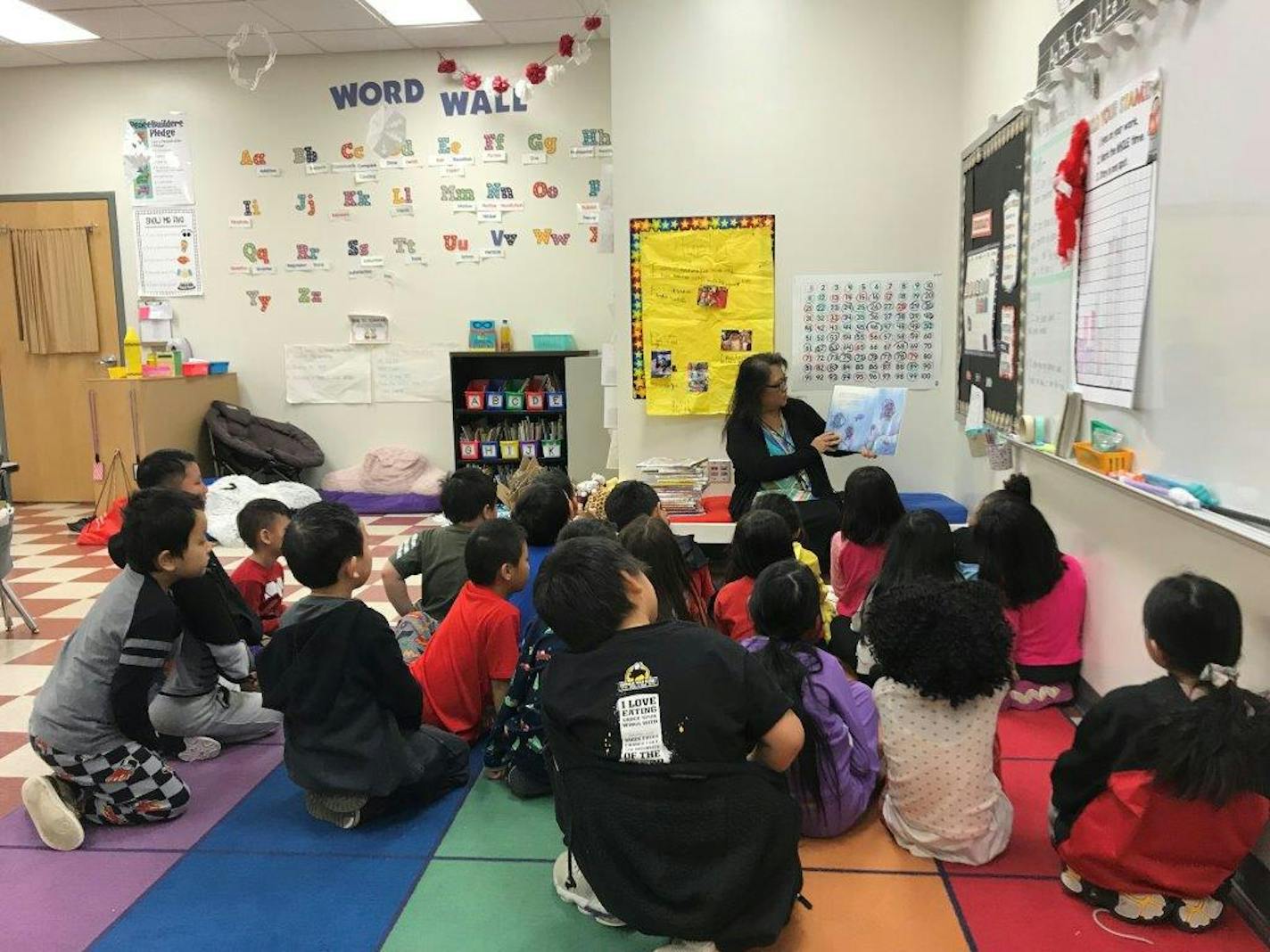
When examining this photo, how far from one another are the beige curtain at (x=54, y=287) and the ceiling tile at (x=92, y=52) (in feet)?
3.74

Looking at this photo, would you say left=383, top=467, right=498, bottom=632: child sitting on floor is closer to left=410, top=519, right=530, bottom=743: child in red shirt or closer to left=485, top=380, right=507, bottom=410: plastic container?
left=410, top=519, right=530, bottom=743: child in red shirt

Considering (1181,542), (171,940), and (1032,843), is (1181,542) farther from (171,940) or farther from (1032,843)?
(171,940)

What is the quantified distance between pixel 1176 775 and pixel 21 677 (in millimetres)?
3615

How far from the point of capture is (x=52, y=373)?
6.84 metres

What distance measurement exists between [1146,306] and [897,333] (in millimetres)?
2071

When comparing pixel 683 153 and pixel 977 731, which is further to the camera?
pixel 683 153

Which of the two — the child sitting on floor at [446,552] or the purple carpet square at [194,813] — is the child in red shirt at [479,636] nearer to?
the child sitting on floor at [446,552]

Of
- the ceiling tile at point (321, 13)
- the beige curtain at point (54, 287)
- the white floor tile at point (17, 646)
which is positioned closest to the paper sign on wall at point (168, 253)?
the beige curtain at point (54, 287)

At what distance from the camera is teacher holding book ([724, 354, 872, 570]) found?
3.87m

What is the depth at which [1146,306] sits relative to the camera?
2291 millimetres

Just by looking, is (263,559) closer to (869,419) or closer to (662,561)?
(662,561)

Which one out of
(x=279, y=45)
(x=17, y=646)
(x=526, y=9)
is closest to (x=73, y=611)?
(x=17, y=646)

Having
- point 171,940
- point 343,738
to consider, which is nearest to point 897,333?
point 343,738

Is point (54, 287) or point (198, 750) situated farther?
point (54, 287)
